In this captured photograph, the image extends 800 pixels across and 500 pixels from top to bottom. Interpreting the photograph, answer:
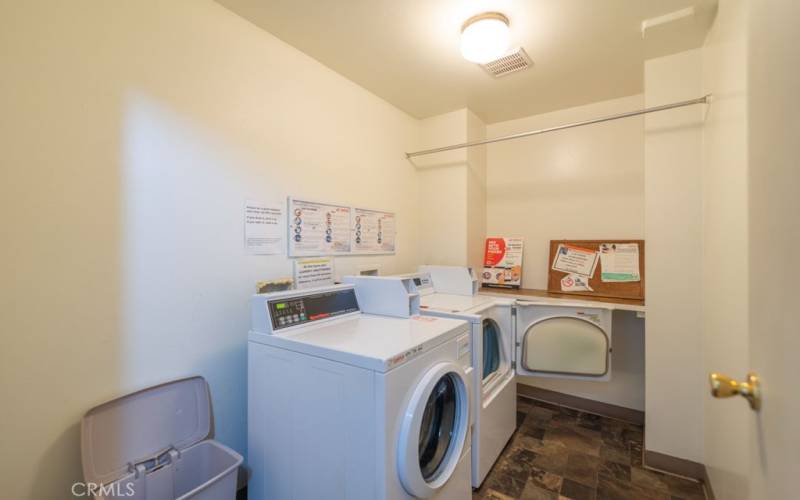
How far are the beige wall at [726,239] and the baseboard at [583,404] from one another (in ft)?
2.38

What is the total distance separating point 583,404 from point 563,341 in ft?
3.30

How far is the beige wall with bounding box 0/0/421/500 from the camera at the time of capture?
106 cm

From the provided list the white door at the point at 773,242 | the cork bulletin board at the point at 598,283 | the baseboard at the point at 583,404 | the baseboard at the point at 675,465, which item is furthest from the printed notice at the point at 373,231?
the baseboard at the point at 675,465

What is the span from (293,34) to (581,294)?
2.69 m

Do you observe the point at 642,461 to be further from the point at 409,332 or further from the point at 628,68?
the point at 628,68

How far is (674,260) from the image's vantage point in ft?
6.24

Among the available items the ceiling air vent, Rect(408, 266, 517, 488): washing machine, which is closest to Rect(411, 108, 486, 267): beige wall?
Rect(408, 266, 517, 488): washing machine

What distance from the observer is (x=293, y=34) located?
1799mm

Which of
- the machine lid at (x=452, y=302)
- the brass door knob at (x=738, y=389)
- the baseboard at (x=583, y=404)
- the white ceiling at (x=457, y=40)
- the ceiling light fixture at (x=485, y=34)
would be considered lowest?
the baseboard at (x=583, y=404)

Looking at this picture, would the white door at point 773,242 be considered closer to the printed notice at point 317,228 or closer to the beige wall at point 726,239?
the beige wall at point 726,239

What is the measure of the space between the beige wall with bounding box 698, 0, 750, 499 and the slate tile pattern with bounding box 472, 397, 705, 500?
0.33m

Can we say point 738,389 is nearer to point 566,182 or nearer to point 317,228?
point 317,228

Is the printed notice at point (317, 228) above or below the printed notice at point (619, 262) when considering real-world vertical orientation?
above

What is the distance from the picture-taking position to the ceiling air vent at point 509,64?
1.97 metres
